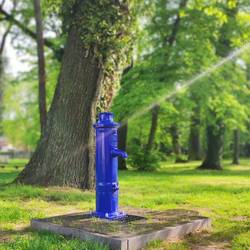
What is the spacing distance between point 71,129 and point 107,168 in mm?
4174

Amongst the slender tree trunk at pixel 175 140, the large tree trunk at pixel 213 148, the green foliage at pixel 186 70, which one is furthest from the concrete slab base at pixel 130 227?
the slender tree trunk at pixel 175 140

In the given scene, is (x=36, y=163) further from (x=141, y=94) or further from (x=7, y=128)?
(x=7, y=128)

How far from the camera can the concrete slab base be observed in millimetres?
5191

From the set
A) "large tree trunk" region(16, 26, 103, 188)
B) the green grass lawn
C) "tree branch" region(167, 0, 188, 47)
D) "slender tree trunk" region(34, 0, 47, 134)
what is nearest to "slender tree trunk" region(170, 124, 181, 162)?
"tree branch" region(167, 0, 188, 47)

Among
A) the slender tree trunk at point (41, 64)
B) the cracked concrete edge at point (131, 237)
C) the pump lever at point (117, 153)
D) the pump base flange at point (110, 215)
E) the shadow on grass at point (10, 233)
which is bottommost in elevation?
the shadow on grass at point (10, 233)

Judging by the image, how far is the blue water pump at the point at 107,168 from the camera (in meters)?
6.31

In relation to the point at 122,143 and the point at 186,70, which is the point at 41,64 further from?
the point at 122,143

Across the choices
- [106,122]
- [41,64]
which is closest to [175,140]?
[41,64]

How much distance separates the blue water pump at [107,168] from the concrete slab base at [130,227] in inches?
8.0

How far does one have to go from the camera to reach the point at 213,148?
27.4 metres

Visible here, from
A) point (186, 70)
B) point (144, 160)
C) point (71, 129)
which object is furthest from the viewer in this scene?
point (144, 160)

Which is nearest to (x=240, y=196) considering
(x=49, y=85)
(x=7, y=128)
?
(x=49, y=85)

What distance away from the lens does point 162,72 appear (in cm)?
2206

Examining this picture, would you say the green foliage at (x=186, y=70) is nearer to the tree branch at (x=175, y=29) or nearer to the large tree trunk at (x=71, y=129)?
the tree branch at (x=175, y=29)
